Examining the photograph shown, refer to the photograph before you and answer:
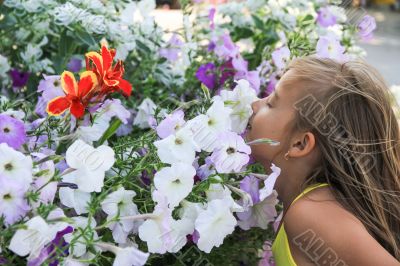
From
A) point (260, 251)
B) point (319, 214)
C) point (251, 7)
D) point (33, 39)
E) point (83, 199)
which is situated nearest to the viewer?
point (83, 199)

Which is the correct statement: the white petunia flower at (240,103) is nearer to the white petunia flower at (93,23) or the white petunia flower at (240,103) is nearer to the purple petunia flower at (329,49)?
the purple petunia flower at (329,49)

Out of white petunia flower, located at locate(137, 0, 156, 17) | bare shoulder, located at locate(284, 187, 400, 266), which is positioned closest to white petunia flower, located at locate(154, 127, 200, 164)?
bare shoulder, located at locate(284, 187, 400, 266)

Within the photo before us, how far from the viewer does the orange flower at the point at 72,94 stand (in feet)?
4.20

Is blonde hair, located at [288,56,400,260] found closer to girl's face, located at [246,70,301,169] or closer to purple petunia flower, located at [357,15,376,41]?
girl's face, located at [246,70,301,169]

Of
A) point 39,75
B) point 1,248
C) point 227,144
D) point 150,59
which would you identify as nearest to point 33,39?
point 39,75

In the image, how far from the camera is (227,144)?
138 cm

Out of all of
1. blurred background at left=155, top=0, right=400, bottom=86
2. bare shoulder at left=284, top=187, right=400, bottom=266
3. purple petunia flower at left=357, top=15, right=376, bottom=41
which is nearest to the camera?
bare shoulder at left=284, top=187, right=400, bottom=266

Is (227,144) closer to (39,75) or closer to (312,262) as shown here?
(312,262)

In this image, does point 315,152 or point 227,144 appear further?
point 315,152

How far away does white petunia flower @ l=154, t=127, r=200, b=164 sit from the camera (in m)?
1.28

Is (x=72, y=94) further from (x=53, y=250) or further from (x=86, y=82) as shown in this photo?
(x=53, y=250)

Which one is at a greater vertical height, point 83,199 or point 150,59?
point 83,199

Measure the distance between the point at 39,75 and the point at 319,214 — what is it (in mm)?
969

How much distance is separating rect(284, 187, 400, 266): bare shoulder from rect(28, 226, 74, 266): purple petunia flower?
0.55 m
